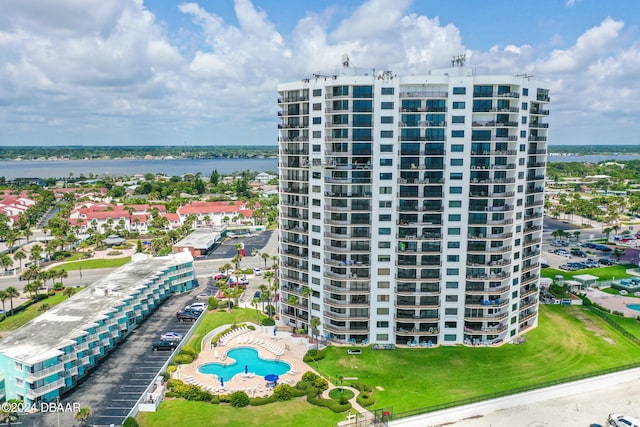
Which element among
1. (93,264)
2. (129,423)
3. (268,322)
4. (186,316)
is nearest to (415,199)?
(268,322)

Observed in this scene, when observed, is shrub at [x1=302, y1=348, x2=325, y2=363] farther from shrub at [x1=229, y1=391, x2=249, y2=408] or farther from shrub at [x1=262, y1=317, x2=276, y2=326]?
shrub at [x1=229, y1=391, x2=249, y2=408]

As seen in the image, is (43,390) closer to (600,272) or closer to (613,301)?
(613,301)

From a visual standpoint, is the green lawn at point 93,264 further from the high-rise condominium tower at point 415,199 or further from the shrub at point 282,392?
the shrub at point 282,392

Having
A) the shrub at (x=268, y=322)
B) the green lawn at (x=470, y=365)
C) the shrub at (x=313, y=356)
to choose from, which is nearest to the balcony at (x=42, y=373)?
the shrub at (x=268, y=322)

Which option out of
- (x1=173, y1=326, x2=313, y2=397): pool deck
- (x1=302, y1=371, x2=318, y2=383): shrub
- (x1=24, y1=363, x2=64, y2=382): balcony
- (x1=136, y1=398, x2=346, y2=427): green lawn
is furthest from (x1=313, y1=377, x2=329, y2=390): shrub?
(x1=24, y1=363, x2=64, y2=382): balcony

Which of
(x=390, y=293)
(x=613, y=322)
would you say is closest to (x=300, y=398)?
(x=390, y=293)

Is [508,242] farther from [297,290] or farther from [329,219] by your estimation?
[297,290]
